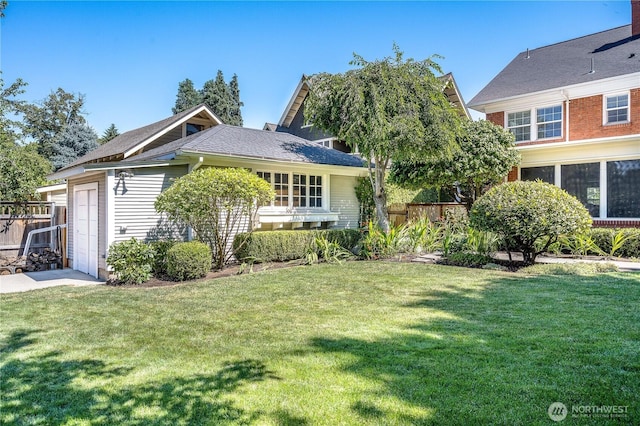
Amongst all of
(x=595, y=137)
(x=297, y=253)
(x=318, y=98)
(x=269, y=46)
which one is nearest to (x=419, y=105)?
(x=318, y=98)

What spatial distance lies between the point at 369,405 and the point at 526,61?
806 inches

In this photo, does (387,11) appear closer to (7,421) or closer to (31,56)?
(7,421)

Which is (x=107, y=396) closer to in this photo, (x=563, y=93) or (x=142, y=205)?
(x=142, y=205)

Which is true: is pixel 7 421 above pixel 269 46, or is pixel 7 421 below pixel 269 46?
below

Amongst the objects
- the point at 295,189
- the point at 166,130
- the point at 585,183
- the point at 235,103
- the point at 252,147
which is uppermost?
the point at 235,103

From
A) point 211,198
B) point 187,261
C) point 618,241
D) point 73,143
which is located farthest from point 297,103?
point 73,143

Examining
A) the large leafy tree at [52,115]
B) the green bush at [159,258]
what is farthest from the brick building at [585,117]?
the large leafy tree at [52,115]

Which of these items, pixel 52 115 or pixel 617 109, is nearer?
pixel 617 109

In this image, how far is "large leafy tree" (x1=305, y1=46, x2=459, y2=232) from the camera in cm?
1060

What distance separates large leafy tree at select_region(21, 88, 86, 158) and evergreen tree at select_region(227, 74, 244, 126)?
1461 centimetres

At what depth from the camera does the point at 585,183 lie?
1512cm

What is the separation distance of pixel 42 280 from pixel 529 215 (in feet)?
39.0

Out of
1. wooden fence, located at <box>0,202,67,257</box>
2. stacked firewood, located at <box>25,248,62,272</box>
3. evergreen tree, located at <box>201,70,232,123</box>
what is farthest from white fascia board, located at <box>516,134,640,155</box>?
evergreen tree, located at <box>201,70,232,123</box>

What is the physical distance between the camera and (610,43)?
16500 mm
